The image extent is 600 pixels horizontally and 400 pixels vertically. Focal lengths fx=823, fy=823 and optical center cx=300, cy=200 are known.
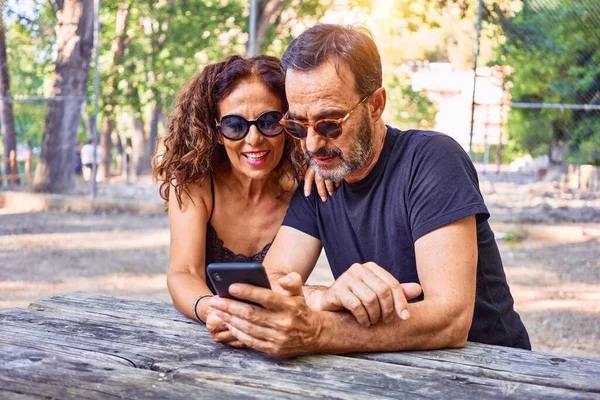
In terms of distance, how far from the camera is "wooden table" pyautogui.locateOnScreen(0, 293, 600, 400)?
186cm

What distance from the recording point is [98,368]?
6.62 feet

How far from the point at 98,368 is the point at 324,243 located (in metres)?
1.06

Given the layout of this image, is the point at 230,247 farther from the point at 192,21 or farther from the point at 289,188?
the point at 192,21

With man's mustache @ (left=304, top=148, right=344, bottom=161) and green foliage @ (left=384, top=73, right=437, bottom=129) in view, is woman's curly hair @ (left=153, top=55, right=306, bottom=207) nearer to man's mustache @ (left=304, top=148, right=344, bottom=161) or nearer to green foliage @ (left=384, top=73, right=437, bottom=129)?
man's mustache @ (left=304, top=148, right=344, bottom=161)

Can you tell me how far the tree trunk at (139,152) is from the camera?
2138 centimetres

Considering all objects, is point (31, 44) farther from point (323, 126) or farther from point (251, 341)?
point (251, 341)

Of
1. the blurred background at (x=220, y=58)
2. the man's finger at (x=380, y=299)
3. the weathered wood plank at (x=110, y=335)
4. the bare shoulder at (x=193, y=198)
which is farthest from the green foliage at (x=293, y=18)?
the man's finger at (x=380, y=299)

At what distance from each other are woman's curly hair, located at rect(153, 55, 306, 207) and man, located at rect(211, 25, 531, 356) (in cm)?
36

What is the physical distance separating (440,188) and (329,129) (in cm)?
43

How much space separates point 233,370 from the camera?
202 centimetres

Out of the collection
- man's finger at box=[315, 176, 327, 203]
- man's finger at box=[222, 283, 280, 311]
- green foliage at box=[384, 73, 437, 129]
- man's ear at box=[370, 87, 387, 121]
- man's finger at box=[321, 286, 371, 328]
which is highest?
green foliage at box=[384, 73, 437, 129]

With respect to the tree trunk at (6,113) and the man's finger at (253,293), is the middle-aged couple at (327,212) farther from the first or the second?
the tree trunk at (6,113)

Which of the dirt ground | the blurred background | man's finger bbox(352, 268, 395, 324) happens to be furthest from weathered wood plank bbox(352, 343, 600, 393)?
the blurred background

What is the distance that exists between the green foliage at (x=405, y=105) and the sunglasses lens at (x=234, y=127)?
1343cm
